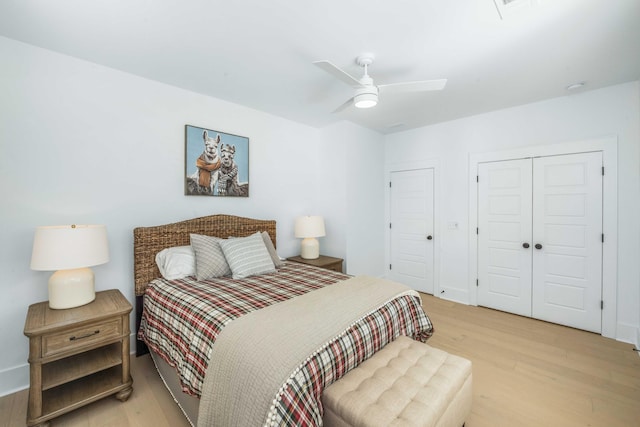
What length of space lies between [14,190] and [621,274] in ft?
17.6

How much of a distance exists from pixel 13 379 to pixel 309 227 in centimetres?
277

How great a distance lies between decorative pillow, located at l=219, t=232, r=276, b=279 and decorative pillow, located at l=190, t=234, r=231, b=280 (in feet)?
0.19

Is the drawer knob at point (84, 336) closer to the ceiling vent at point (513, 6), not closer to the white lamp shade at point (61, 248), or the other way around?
the white lamp shade at point (61, 248)

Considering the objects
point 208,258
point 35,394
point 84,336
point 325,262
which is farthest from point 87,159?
point 325,262

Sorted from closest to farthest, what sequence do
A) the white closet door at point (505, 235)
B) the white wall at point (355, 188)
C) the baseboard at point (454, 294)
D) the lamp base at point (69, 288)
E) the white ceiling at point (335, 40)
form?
1. the white ceiling at point (335, 40)
2. the lamp base at point (69, 288)
3. the white closet door at point (505, 235)
4. the baseboard at point (454, 294)
5. the white wall at point (355, 188)

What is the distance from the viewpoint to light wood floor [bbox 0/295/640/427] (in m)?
1.68

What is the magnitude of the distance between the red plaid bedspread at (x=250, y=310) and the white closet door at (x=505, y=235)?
198cm

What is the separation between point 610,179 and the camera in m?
2.72

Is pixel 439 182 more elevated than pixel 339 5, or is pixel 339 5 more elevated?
pixel 339 5

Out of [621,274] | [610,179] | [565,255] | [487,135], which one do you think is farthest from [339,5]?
[621,274]

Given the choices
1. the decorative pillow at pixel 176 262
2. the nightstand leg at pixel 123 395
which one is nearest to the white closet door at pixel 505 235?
the decorative pillow at pixel 176 262

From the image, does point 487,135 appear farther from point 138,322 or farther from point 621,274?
point 138,322

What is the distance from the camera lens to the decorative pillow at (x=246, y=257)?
2.38m

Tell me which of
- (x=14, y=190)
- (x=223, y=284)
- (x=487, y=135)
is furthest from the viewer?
(x=487, y=135)
